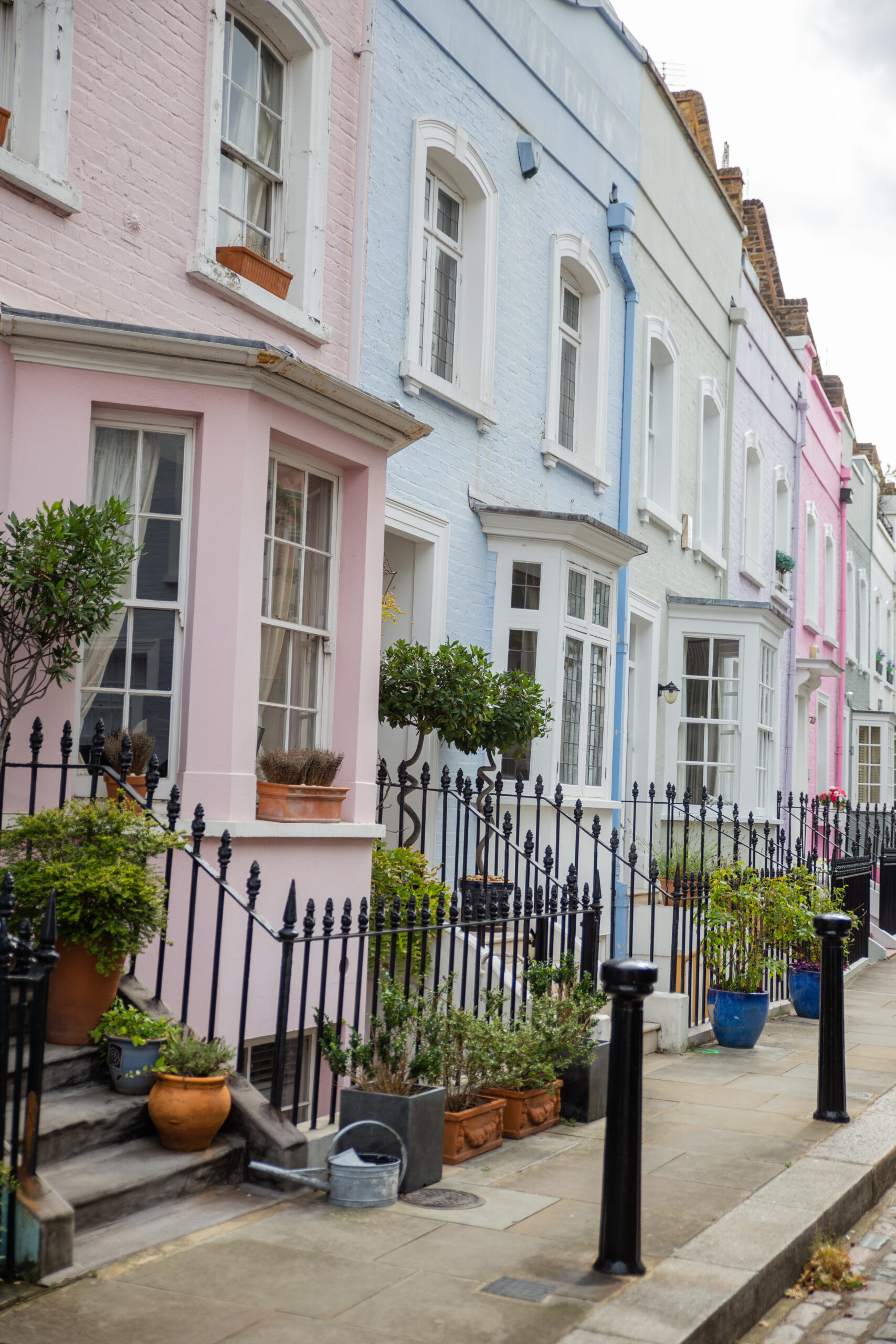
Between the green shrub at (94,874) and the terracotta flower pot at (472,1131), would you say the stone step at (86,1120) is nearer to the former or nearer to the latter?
the green shrub at (94,874)

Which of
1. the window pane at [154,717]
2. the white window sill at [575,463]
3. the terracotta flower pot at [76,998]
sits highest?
the white window sill at [575,463]

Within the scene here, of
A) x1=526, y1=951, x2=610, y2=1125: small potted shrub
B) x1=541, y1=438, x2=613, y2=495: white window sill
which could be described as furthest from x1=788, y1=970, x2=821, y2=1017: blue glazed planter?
x1=541, y1=438, x2=613, y2=495: white window sill

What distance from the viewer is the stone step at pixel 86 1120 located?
15.8 ft

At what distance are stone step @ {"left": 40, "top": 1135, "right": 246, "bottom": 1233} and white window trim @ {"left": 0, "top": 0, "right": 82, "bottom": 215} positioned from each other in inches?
183

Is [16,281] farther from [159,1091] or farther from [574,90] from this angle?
[574,90]

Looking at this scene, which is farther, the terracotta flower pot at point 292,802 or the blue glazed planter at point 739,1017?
the blue glazed planter at point 739,1017

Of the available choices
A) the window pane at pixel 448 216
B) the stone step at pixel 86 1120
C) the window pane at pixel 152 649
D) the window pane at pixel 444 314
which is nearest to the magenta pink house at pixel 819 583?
the window pane at pixel 444 314

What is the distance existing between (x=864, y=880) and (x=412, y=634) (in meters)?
7.16

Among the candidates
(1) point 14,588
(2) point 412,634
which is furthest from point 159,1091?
(2) point 412,634

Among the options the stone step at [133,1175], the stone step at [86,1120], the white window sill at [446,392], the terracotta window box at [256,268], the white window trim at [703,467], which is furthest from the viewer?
the white window trim at [703,467]

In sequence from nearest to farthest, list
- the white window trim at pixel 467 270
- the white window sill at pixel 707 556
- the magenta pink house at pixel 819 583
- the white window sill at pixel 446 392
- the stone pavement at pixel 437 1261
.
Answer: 1. the stone pavement at pixel 437 1261
2. the white window sill at pixel 446 392
3. the white window trim at pixel 467 270
4. the white window sill at pixel 707 556
5. the magenta pink house at pixel 819 583

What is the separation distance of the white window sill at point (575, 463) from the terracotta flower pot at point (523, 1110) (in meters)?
6.46

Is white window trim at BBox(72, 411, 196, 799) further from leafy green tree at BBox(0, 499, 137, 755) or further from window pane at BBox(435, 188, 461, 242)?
window pane at BBox(435, 188, 461, 242)

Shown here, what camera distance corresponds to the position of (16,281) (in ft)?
→ 21.5
